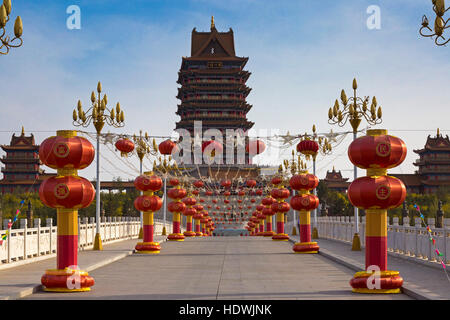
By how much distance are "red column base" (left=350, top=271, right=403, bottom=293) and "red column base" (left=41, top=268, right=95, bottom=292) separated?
468 centimetres

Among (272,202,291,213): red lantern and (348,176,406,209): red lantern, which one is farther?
(272,202,291,213): red lantern

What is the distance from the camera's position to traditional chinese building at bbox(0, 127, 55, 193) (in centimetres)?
8125

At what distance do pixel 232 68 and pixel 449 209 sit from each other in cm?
3169

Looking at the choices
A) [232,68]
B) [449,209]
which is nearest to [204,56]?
[232,68]

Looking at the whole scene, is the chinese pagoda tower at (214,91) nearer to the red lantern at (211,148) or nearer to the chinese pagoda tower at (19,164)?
the chinese pagoda tower at (19,164)

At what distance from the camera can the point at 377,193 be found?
37.3 ft

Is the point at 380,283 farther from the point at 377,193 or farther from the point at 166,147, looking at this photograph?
the point at 166,147

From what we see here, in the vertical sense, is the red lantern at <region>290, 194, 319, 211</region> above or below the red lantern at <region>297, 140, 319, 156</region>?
below

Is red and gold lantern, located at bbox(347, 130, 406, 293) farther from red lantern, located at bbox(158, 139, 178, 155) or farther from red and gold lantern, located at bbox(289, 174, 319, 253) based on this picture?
red lantern, located at bbox(158, 139, 178, 155)

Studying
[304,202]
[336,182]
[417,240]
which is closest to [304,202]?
[304,202]

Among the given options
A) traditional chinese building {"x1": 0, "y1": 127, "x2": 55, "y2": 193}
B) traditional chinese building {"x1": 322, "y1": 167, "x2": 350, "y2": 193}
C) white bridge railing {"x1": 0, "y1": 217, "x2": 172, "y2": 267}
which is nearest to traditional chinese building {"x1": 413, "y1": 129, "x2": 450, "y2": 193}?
traditional chinese building {"x1": 322, "y1": 167, "x2": 350, "y2": 193}

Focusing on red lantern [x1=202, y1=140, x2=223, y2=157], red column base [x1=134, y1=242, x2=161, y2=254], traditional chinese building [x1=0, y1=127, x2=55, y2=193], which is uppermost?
traditional chinese building [x1=0, y1=127, x2=55, y2=193]
